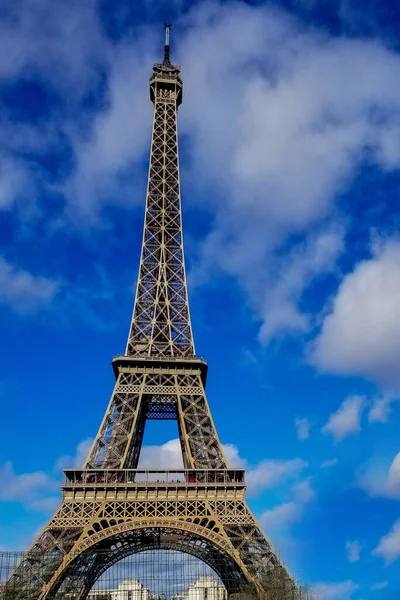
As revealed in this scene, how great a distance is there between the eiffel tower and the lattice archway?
84mm

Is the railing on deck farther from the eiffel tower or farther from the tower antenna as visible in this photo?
the tower antenna

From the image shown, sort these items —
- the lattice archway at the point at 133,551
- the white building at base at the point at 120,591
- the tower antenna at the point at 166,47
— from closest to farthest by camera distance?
the lattice archway at the point at 133,551
the white building at base at the point at 120,591
the tower antenna at the point at 166,47

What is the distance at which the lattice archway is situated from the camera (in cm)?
3834

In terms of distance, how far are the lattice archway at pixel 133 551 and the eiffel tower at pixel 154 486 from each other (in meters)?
0.08

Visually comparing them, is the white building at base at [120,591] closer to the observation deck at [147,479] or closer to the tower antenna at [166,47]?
the observation deck at [147,479]

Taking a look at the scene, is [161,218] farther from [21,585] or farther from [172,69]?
[21,585]

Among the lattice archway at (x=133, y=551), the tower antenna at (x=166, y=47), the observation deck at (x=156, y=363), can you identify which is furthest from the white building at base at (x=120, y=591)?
the tower antenna at (x=166, y=47)

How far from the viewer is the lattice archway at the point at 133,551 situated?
38.3 m

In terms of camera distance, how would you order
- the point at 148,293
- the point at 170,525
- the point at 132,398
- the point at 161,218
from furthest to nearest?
the point at 161,218
the point at 148,293
the point at 132,398
the point at 170,525

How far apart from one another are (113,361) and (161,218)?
15.5 m

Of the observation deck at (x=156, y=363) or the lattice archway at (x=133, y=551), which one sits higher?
the observation deck at (x=156, y=363)

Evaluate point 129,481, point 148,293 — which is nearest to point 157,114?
point 148,293

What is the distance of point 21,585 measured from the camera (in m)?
35.8

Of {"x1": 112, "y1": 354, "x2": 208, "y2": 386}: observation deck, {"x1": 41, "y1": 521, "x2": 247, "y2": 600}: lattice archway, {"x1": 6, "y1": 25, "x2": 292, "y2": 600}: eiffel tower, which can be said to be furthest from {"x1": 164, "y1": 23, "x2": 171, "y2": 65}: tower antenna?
{"x1": 41, "y1": 521, "x2": 247, "y2": 600}: lattice archway
